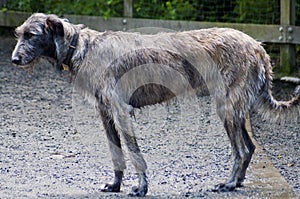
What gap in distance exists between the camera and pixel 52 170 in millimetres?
6785

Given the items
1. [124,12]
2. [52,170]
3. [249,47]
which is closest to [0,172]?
[52,170]

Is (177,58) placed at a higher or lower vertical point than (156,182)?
higher

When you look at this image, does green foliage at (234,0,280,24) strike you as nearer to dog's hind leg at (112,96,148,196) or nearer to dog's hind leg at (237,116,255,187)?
dog's hind leg at (237,116,255,187)

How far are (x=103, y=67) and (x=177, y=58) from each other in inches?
24.6

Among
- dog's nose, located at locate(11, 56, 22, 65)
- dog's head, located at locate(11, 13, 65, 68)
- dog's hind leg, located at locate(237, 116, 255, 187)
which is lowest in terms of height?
dog's hind leg, located at locate(237, 116, 255, 187)

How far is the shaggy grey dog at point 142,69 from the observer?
20.5ft

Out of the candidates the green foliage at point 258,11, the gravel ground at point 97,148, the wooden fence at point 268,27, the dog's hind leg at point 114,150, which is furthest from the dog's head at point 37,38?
the green foliage at point 258,11

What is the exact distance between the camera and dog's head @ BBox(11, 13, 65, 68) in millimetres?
6230

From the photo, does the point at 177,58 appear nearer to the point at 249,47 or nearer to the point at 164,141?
the point at 249,47

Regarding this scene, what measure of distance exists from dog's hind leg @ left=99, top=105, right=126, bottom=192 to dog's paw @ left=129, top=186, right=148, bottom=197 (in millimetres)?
206

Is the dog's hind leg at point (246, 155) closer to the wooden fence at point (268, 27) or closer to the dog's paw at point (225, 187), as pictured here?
the dog's paw at point (225, 187)

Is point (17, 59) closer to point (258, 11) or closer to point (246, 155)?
point (246, 155)

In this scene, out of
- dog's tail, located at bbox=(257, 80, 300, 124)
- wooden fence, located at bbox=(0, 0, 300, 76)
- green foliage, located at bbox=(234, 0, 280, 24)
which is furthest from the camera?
green foliage, located at bbox=(234, 0, 280, 24)

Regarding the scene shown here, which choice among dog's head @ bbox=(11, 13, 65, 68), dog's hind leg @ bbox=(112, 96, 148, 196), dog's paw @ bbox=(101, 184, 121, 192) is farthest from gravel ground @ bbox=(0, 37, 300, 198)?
dog's head @ bbox=(11, 13, 65, 68)
